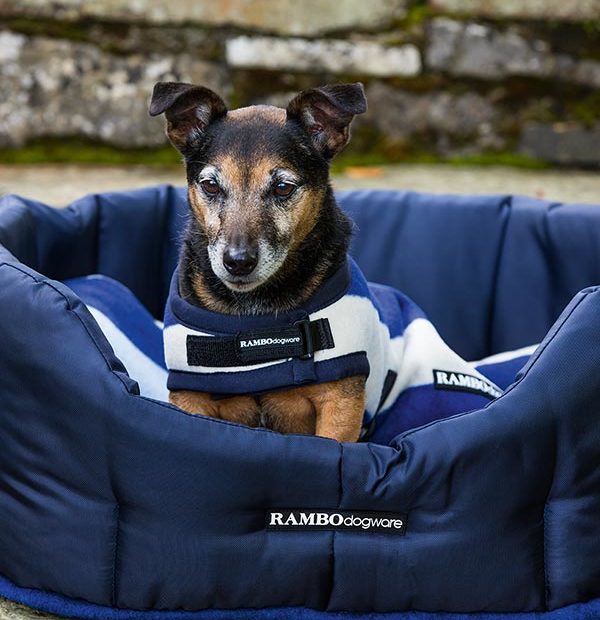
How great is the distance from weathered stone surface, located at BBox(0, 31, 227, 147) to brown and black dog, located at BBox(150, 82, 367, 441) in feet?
9.73

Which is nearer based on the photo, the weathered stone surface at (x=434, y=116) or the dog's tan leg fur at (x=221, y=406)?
the dog's tan leg fur at (x=221, y=406)

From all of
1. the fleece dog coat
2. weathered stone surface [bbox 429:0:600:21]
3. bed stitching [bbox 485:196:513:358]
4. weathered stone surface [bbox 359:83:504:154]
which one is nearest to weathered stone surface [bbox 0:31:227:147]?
weathered stone surface [bbox 359:83:504:154]

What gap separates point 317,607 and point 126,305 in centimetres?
166

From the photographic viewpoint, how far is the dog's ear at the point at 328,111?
300 cm

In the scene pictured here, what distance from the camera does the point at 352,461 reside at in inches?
103

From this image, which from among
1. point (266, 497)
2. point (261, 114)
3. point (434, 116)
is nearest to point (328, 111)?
point (261, 114)

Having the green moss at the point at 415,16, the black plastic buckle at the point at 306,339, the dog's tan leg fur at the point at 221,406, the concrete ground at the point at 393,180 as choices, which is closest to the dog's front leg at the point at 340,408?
the black plastic buckle at the point at 306,339

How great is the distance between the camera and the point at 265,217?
2959mm

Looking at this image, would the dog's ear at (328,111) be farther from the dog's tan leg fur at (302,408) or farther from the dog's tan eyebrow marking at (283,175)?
the dog's tan leg fur at (302,408)

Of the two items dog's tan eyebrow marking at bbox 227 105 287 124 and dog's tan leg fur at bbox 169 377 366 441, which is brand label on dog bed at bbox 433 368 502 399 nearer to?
dog's tan leg fur at bbox 169 377 366 441

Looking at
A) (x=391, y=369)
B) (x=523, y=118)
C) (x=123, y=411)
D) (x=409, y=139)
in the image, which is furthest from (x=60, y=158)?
(x=123, y=411)

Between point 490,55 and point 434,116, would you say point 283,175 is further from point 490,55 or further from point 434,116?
point 490,55

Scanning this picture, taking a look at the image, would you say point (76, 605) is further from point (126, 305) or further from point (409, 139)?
point (409, 139)

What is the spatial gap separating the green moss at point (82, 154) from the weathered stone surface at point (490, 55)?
5.81 feet
